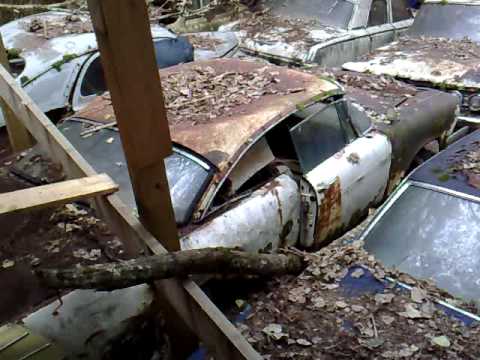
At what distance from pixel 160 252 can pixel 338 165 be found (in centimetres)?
236

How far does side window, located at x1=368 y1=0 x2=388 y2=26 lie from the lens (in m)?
7.89

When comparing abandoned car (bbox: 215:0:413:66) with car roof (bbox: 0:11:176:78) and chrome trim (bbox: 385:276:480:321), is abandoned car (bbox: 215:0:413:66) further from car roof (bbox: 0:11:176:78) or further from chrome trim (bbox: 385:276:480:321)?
chrome trim (bbox: 385:276:480:321)

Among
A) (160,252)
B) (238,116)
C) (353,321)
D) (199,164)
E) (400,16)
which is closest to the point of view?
(160,252)

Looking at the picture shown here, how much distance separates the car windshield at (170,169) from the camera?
3357 mm

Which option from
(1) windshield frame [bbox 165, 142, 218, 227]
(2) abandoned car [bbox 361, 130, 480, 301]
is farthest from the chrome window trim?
(1) windshield frame [bbox 165, 142, 218, 227]

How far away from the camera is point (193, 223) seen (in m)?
3.29

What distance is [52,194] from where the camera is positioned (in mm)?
2107

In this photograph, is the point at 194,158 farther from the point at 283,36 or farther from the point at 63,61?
the point at 283,36

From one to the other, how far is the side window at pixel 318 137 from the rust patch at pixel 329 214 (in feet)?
0.81

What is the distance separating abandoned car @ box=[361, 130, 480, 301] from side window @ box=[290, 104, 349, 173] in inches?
28.6

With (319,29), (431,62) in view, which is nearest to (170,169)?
(431,62)

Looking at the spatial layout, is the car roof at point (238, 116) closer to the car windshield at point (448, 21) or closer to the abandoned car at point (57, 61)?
the abandoned car at point (57, 61)

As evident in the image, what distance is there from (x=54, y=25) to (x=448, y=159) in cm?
516

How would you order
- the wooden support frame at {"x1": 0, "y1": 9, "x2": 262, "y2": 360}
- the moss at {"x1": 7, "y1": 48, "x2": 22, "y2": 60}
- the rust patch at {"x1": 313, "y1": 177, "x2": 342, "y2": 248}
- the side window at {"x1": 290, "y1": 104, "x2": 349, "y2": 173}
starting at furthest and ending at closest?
1. the moss at {"x1": 7, "y1": 48, "x2": 22, "y2": 60}
2. the side window at {"x1": 290, "y1": 104, "x2": 349, "y2": 173}
3. the rust patch at {"x1": 313, "y1": 177, "x2": 342, "y2": 248}
4. the wooden support frame at {"x1": 0, "y1": 9, "x2": 262, "y2": 360}
